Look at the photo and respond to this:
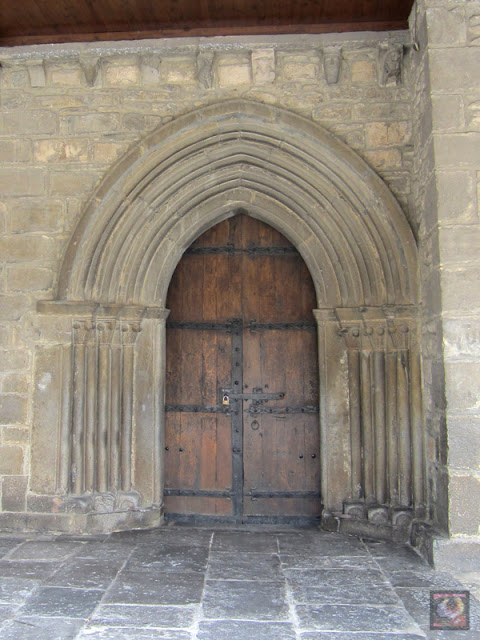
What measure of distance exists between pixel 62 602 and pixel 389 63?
149 inches

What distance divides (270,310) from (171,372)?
2.91ft

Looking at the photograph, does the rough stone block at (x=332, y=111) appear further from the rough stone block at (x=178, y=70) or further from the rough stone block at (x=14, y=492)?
the rough stone block at (x=14, y=492)

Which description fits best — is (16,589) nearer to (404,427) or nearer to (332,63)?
(404,427)

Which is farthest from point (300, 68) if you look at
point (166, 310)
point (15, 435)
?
point (15, 435)

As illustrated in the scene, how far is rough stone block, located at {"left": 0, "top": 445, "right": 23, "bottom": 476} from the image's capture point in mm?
3842

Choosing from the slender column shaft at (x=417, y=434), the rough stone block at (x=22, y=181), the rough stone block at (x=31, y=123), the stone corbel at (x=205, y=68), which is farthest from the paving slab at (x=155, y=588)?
the stone corbel at (x=205, y=68)

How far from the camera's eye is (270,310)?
429 cm

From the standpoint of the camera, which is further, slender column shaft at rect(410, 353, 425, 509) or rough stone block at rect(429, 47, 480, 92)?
slender column shaft at rect(410, 353, 425, 509)

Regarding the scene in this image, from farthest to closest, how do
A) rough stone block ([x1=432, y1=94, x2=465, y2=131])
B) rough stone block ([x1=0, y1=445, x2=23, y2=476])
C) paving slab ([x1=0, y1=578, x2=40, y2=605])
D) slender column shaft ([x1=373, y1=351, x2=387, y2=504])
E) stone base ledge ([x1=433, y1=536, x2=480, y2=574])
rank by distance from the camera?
rough stone block ([x1=0, y1=445, x2=23, y2=476])
slender column shaft ([x1=373, y1=351, x2=387, y2=504])
rough stone block ([x1=432, y1=94, x2=465, y2=131])
stone base ledge ([x1=433, y1=536, x2=480, y2=574])
paving slab ([x1=0, y1=578, x2=40, y2=605])

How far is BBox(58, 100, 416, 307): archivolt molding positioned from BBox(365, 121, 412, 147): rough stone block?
0.67 feet

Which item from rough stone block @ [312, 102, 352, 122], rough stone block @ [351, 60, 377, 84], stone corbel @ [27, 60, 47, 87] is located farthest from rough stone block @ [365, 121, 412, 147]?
stone corbel @ [27, 60, 47, 87]

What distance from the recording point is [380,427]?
3.77 metres

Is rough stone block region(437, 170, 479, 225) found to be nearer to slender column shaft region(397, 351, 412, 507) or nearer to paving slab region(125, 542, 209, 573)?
slender column shaft region(397, 351, 412, 507)

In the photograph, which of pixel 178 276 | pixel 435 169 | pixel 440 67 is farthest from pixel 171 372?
pixel 440 67
